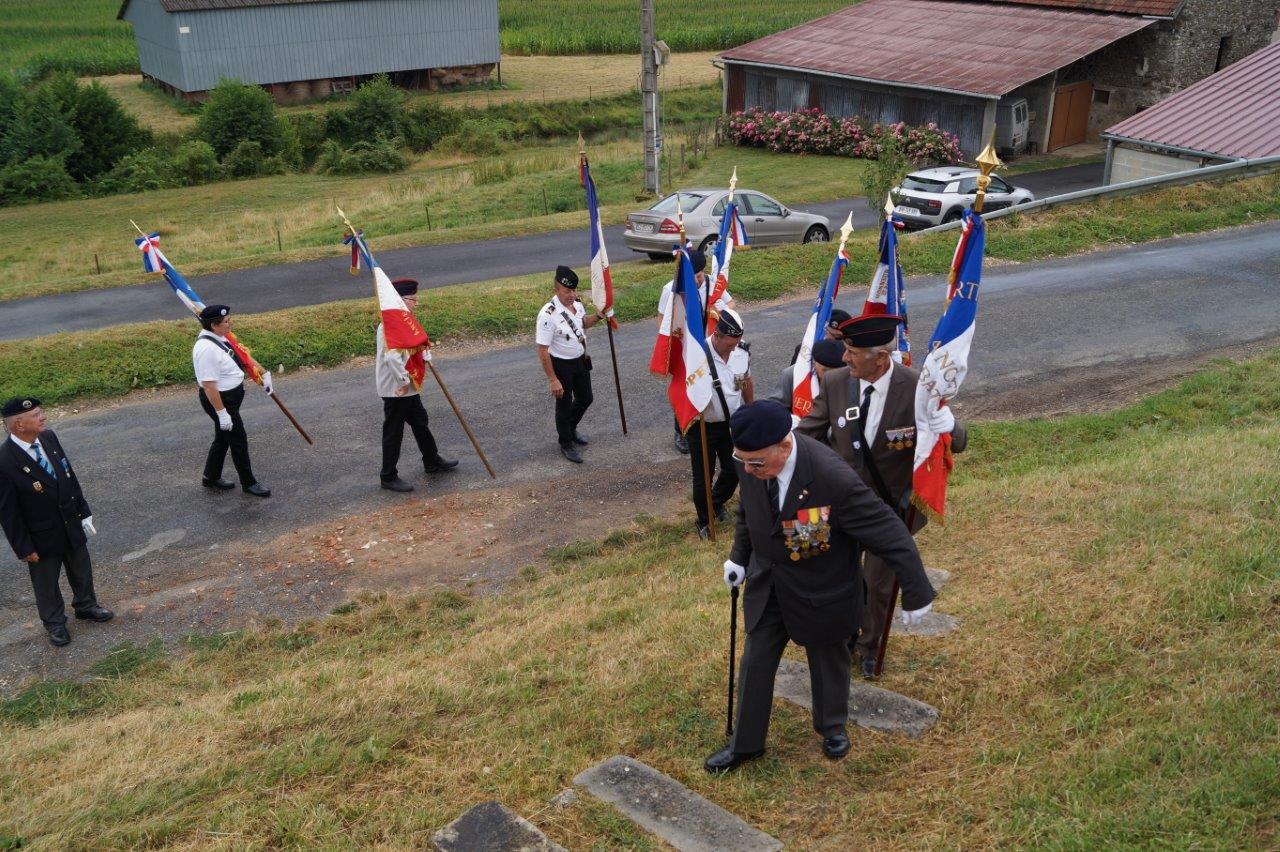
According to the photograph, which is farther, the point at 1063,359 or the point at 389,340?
the point at 1063,359

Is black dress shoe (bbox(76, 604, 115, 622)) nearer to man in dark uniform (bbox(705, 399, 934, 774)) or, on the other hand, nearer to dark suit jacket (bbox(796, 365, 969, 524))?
man in dark uniform (bbox(705, 399, 934, 774))

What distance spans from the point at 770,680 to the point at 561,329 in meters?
6.07

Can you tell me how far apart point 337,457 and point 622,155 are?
26.9 m

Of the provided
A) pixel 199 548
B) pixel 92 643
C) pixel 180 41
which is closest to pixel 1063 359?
pixel 199 548

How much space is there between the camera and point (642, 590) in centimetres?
823

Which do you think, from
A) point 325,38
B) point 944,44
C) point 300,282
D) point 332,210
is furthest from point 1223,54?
point 325,38

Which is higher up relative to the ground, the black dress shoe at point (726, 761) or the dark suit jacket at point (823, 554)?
the dark suit jacket at point (823, 554)

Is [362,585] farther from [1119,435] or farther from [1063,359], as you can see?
[1063,359]

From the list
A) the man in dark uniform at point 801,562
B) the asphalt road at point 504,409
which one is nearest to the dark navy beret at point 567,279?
the asphalt road at point 504,409

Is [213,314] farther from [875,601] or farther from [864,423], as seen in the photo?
[875,601]

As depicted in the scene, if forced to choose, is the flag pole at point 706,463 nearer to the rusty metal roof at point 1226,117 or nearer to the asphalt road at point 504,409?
the asphalt road at point 504,409

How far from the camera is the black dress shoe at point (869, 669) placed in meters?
6.33

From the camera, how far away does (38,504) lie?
319 inches

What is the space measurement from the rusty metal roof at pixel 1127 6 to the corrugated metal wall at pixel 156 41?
32537mm
